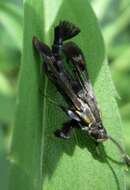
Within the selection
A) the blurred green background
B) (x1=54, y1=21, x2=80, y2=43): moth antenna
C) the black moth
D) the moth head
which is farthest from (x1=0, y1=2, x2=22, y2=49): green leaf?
the moth head

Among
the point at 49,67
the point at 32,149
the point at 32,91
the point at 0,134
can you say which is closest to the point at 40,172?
the point at 32,149

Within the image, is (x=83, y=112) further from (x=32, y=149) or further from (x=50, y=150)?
(x=32, y=149)

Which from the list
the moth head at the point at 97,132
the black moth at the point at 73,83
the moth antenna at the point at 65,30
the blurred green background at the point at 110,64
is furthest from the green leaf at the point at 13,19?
the moth head at the point at 97,132

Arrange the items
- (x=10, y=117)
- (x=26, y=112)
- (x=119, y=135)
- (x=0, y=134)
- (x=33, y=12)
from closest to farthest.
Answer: (x=26, y=112) → (x=33, y=12) → (x=119, y=135) → (x=0, y=134) → (x=10, y=117)

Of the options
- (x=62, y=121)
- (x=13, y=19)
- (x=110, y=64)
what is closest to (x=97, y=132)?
(x=62, y=121)

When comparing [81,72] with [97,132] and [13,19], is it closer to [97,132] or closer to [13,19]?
[97,132]

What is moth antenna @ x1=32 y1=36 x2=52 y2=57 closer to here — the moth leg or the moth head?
the moth leg
